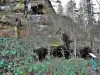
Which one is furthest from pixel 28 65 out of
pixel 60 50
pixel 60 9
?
pixel 60 9

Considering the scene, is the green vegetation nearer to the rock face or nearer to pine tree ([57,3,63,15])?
the rock face

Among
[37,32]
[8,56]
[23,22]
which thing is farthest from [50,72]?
[23,22]

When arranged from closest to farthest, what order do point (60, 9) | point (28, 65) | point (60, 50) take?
1. point (28, 65)
2. point (60, 50)
3. point (60, 9)

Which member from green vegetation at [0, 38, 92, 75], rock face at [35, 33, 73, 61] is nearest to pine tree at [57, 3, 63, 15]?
rock face at [35, 33, 73, 61]

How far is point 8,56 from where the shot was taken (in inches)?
234

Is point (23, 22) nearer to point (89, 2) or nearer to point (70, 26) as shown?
point (70, 26)

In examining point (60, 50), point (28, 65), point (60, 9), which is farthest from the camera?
point (60, 9)

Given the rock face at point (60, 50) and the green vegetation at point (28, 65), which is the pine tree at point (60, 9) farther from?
the green vegetation at point (28, 65)

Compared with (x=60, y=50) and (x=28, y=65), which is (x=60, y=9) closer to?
(x=60, y=50)

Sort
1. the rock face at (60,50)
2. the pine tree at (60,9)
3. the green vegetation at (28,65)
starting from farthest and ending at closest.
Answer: the pine tree at (60,9) < the rock face at (60,50) < the green vegetation at (28,65)

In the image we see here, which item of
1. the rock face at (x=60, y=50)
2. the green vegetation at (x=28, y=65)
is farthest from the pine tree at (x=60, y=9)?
the green vegetation at (x=28, y=65)

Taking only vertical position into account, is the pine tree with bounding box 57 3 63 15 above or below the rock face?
above

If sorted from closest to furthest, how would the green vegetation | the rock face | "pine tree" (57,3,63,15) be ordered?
the green vegetation
the rock face
"pine tree" (57,3,63,15)

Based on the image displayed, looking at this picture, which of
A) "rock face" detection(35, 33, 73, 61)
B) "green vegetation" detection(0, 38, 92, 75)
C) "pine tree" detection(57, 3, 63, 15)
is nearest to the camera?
"green vegetation" detection(0, 38, 92, 75)
